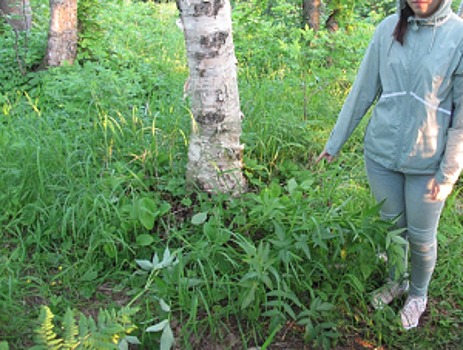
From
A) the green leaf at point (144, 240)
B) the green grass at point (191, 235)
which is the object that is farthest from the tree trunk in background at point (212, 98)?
the green leaf at point (144, 240)

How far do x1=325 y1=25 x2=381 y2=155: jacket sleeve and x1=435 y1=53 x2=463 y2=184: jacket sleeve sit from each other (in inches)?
16.1

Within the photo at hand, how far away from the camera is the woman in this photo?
2066mm

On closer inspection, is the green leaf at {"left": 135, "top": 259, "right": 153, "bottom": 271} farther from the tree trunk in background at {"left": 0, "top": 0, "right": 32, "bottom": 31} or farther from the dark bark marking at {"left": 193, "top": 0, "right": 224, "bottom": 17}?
the tree trunk in background at {"left": 0, "top": 0, "right": 32, "bottom": 31}

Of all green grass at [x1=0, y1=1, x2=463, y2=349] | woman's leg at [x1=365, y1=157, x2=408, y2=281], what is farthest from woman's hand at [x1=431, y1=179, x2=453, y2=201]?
green grass at [x1=0, y1=1, x2=463, y2=349]

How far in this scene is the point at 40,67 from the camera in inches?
217

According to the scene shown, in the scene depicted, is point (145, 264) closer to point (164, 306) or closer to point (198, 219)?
point (164, 306)

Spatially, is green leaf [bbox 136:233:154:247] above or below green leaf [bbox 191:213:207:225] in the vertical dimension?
below

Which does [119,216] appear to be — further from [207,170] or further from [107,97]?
[107,97]

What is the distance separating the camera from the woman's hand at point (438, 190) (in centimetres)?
220

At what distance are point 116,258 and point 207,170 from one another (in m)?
0.82

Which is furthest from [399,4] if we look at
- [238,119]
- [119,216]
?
[119,216]

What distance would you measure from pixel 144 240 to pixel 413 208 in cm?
154

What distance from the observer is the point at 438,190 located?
7.24 ft

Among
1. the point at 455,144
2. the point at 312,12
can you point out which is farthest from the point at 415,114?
the point at 312,12
